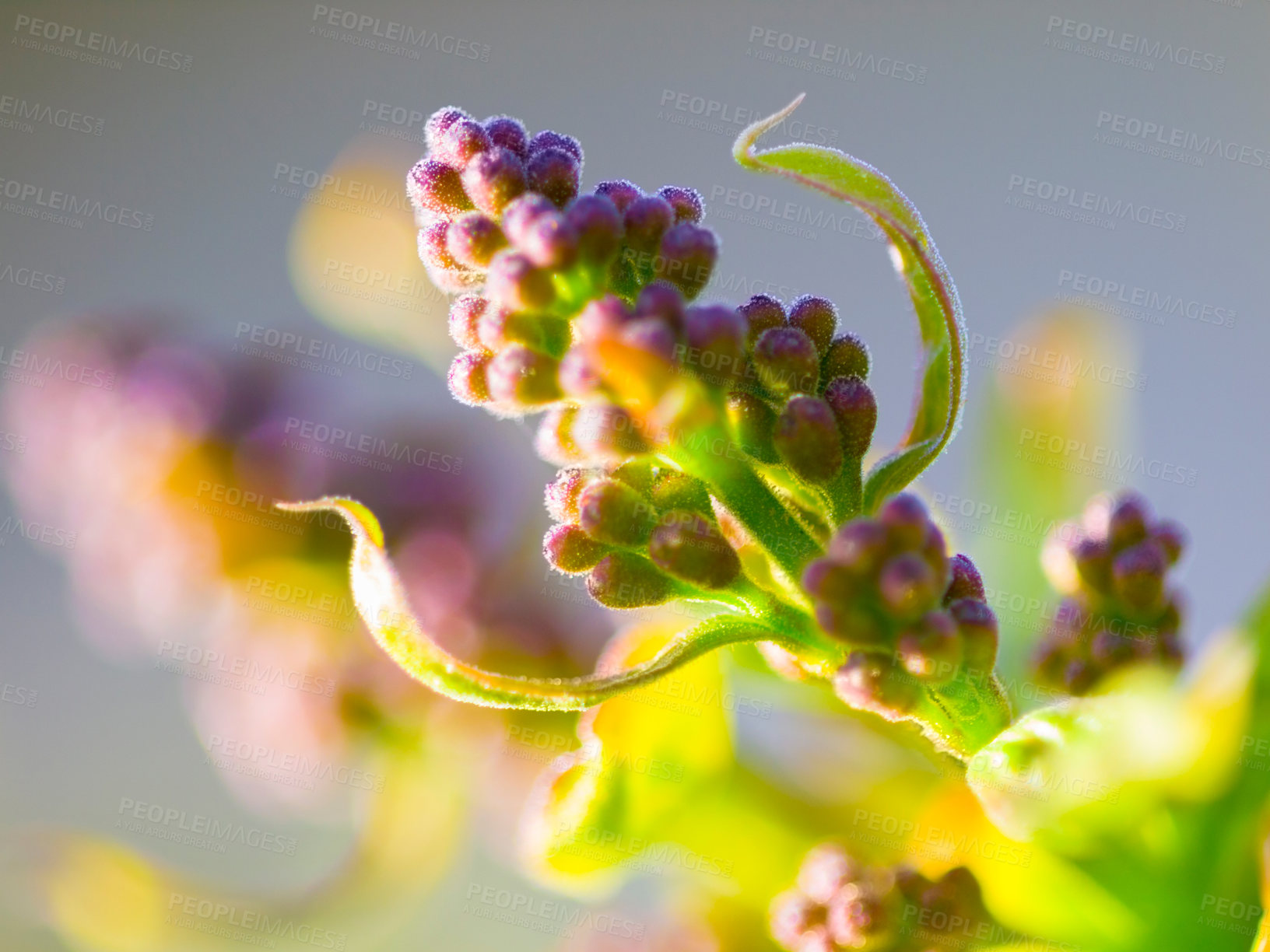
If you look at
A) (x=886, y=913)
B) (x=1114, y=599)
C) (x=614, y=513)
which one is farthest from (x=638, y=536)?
(x=1114, y=599)

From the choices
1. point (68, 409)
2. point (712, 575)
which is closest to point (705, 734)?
point (712, 575)

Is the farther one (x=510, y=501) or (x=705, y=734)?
(x=510, y=501)

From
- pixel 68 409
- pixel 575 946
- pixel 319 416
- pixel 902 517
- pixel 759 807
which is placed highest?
pixel 902 517

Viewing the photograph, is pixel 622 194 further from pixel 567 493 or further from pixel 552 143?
pixel 567 493

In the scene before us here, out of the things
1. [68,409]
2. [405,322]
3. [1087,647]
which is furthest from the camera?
[68,409]

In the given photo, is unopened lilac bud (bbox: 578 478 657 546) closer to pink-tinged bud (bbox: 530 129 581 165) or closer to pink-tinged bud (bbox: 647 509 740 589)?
pink-tinged bud (bbox: 647 509 740 589)

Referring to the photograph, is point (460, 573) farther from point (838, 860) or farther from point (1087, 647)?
point (1087, 647)
